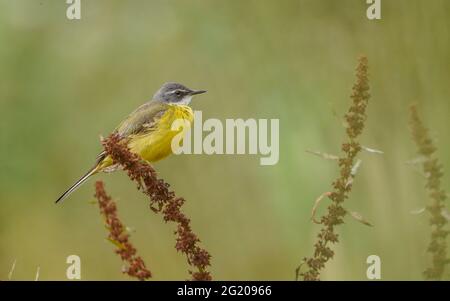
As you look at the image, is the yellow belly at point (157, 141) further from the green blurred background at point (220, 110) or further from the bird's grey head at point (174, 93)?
the green blurred background at point (220, 110)

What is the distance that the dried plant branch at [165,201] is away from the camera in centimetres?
301

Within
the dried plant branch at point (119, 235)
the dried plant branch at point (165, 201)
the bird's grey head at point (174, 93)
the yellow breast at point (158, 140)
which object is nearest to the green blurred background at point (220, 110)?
the bird's grey head at point (174, 93)

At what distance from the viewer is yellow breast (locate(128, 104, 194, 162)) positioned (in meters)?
4.77

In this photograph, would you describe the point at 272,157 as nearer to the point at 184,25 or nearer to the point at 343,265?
the point at 343,265

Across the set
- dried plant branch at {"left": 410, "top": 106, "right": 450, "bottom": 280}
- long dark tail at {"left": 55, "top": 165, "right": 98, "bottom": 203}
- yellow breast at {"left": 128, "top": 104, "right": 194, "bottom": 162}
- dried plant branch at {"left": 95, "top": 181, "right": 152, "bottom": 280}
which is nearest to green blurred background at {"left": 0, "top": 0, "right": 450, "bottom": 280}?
yellow breast at {"left": 128, "top": 104, "right": 194, "bottom": 162}

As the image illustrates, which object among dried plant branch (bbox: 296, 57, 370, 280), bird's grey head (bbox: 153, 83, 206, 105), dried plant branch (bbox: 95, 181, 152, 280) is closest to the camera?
dried plant branch (bbox: 95, 181, 152, 280)

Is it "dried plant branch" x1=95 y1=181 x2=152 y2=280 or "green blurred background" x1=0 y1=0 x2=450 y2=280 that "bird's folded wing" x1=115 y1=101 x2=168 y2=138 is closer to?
"green blurred background" x1=0 y1=0 x2=450 y2=280

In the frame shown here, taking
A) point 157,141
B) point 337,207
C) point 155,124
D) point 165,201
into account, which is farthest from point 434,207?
point 155,124

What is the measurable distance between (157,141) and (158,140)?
0.01 m

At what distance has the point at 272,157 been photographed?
4.84 meters

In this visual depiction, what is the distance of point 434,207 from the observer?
3.19 m

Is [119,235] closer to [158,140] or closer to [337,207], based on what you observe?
[337,207]
